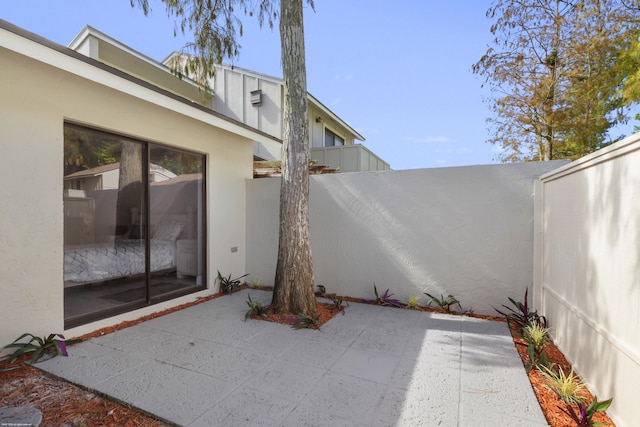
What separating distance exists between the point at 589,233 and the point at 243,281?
17.6ft

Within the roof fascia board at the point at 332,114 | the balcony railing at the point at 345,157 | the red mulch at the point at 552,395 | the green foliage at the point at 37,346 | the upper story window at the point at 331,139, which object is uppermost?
the roof fascia board at the point at 332,114

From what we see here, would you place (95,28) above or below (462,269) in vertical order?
above

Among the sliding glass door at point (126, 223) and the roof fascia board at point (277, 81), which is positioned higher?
the roof fascia board at point (277, 81)

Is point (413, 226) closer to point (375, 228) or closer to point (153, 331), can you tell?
point (375, 228)

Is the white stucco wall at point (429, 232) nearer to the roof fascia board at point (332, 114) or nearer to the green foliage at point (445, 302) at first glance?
the green foliage at point (445, 302)

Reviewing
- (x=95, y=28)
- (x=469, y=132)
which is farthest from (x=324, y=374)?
(x=469, y=132)

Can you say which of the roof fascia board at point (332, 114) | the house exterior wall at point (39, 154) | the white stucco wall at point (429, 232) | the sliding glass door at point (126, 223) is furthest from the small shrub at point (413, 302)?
the roof fascia board at point (332, 114)

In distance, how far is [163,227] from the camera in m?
4.78

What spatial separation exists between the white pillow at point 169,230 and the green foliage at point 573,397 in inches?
195

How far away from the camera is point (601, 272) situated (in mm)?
2516

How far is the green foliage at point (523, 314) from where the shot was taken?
12.8 feet

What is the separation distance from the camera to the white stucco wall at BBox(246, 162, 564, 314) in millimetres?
4395

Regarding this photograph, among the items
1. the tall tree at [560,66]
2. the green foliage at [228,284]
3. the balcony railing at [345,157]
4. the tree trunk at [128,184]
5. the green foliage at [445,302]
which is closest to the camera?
the tree trunk at [128,184]

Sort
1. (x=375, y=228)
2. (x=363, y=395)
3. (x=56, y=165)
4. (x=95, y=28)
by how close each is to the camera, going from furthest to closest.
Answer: (x=95, y=28)
(x=375, y=228)
(x=56, y=165)
(x=363, y=395)
